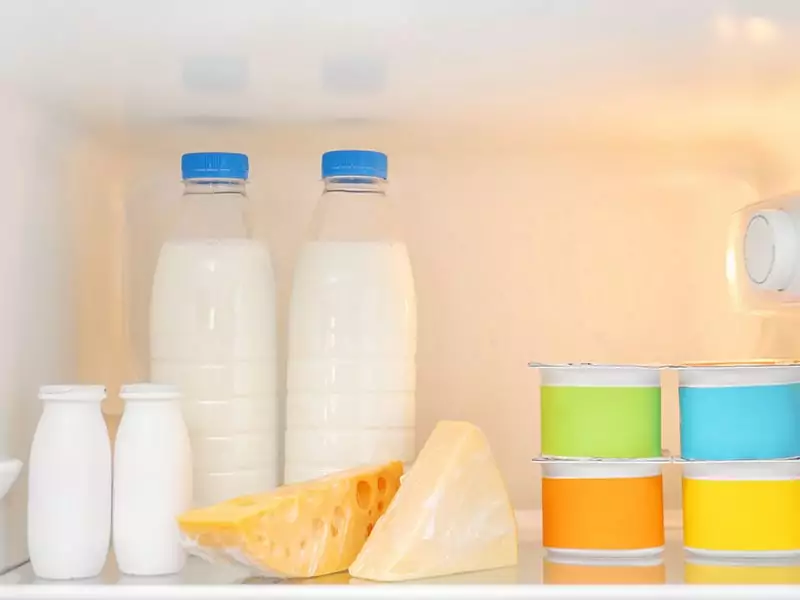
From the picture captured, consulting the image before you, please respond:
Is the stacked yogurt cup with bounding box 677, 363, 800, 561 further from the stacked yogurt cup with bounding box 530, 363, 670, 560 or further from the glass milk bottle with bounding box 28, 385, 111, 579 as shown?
the glass milk bottle with bounding box 28, 385, 111, 579

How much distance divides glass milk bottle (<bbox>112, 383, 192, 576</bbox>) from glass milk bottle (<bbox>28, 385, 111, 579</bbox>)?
0.05ft

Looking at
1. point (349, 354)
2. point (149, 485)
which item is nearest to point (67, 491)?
point (149, 485)

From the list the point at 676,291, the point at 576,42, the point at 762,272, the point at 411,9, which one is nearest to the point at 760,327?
the point at 676,291

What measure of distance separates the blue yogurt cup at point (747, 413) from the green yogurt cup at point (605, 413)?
4 cm

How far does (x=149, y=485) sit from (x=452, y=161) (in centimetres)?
52

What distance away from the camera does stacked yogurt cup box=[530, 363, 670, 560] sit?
2.81 ft

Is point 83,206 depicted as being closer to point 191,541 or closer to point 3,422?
point 3,422

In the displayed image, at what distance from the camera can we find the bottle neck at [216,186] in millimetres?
1021

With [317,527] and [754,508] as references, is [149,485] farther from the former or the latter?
[754,508]

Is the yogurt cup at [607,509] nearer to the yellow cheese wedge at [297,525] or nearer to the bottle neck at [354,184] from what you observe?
the yellow cheese wedge at [297,525]

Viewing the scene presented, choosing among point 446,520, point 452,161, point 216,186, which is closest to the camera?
point 446,520

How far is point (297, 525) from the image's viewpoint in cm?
78

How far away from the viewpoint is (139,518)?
31.7 inches

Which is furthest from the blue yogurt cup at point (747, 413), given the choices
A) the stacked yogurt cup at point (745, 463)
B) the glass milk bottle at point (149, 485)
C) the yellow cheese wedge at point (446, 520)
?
the glass milk bottle at point (149, 485)
